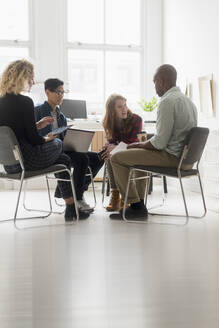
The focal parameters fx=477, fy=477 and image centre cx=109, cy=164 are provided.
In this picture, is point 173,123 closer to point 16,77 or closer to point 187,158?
point 187,158

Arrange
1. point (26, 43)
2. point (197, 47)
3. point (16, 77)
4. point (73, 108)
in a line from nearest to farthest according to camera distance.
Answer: point (16, 77) < point (197, 47) < point (73, 108) < point (26, 43)

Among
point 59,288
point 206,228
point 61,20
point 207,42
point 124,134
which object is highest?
point 61,20

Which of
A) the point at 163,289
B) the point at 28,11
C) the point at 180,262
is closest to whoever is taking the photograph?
the point at 163,289

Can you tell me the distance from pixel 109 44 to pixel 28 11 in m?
1.28

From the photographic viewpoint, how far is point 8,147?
313 cm

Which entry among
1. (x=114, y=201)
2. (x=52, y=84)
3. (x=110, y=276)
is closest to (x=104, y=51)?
(x=52, y=84)

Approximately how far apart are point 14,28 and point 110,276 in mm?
5569

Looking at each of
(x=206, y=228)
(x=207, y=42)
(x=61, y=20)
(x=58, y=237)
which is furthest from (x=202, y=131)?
(x=61, y=20)

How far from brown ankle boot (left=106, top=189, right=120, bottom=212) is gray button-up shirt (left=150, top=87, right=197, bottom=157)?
710mm

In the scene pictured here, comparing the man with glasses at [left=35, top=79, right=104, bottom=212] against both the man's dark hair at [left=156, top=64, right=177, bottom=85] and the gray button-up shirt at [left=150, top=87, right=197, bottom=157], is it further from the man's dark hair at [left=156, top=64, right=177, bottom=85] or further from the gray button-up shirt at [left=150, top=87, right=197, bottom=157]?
the man's dark hair at [left=156, top=64, right=177, bottom=85]

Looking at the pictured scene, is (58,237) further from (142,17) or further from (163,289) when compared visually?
(142,17)

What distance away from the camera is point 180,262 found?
225cm

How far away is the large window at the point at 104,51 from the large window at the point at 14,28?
2.20 ft

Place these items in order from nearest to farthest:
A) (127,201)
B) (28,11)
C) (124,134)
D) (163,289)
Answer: (163,289), (127,201), (124,134), (28,11)
